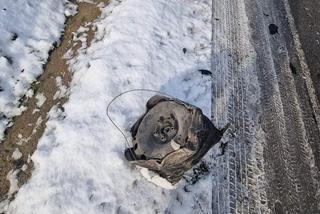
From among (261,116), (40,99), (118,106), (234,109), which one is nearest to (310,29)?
(261,116)

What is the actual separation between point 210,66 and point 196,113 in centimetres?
165

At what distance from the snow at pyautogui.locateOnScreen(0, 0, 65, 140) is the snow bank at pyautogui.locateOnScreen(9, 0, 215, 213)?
504 millimetres

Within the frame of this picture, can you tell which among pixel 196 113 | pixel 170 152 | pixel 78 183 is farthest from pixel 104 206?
pixel 196 113

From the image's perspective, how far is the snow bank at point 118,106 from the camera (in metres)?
4.50

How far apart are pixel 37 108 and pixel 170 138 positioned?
1.82 meters

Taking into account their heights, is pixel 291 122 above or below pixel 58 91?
below

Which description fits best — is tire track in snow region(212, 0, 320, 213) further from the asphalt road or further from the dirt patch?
the dirt patch

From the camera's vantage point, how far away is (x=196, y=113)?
14.8ft

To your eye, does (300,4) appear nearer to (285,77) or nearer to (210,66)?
(285,77)

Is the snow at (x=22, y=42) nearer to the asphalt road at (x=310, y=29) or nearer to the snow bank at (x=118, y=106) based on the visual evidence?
the snow bank at (x=118, y=106)

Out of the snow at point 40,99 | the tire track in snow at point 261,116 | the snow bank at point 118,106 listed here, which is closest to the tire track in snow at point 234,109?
the tire track in snow at point 261,116

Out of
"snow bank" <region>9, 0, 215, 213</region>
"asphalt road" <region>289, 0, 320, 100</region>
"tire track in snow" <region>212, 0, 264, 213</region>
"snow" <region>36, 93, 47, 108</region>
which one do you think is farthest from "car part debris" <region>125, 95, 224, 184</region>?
"asphalt road" <region>289, 0, 320, 100</region>

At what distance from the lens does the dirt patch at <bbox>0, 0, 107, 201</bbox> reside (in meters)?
4.74

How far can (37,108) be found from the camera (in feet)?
17.3
